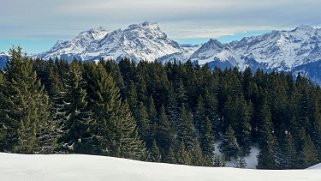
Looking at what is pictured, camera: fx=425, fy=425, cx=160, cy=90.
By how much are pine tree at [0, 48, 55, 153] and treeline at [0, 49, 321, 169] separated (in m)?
0.08

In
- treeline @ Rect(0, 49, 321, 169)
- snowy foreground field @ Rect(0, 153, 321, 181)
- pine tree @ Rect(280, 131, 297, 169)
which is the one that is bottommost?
pine tree @ Rect(280, 131, 297, 169)

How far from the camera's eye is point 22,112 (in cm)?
3503

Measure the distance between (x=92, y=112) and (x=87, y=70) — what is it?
4.72 m

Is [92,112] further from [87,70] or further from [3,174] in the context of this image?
[3,174]

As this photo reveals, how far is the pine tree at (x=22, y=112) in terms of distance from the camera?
34312mm

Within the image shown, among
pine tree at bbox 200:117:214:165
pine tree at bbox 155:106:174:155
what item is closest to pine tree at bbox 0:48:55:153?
pine tree at bbox 155:106:174:155

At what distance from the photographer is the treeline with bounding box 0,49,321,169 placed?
1425 inches

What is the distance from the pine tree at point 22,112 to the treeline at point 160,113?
0.27 feet

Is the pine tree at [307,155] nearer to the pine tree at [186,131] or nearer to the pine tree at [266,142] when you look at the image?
the pine tree at [266,142]

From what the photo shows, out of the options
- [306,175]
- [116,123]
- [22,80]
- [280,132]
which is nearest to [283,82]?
[280,132]

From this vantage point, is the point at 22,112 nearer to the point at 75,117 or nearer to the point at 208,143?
the point at 75,117

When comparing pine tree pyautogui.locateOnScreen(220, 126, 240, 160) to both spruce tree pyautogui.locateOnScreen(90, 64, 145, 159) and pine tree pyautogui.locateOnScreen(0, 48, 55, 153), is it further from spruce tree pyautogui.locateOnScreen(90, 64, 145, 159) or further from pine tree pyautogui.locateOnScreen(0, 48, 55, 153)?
pine tree pyautogui.locateOnScreen(0, 48, 55, 153)

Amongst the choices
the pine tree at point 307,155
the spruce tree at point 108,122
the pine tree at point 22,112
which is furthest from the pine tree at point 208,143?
the pine tree at point 22,112

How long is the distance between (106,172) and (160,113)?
6507 cm
